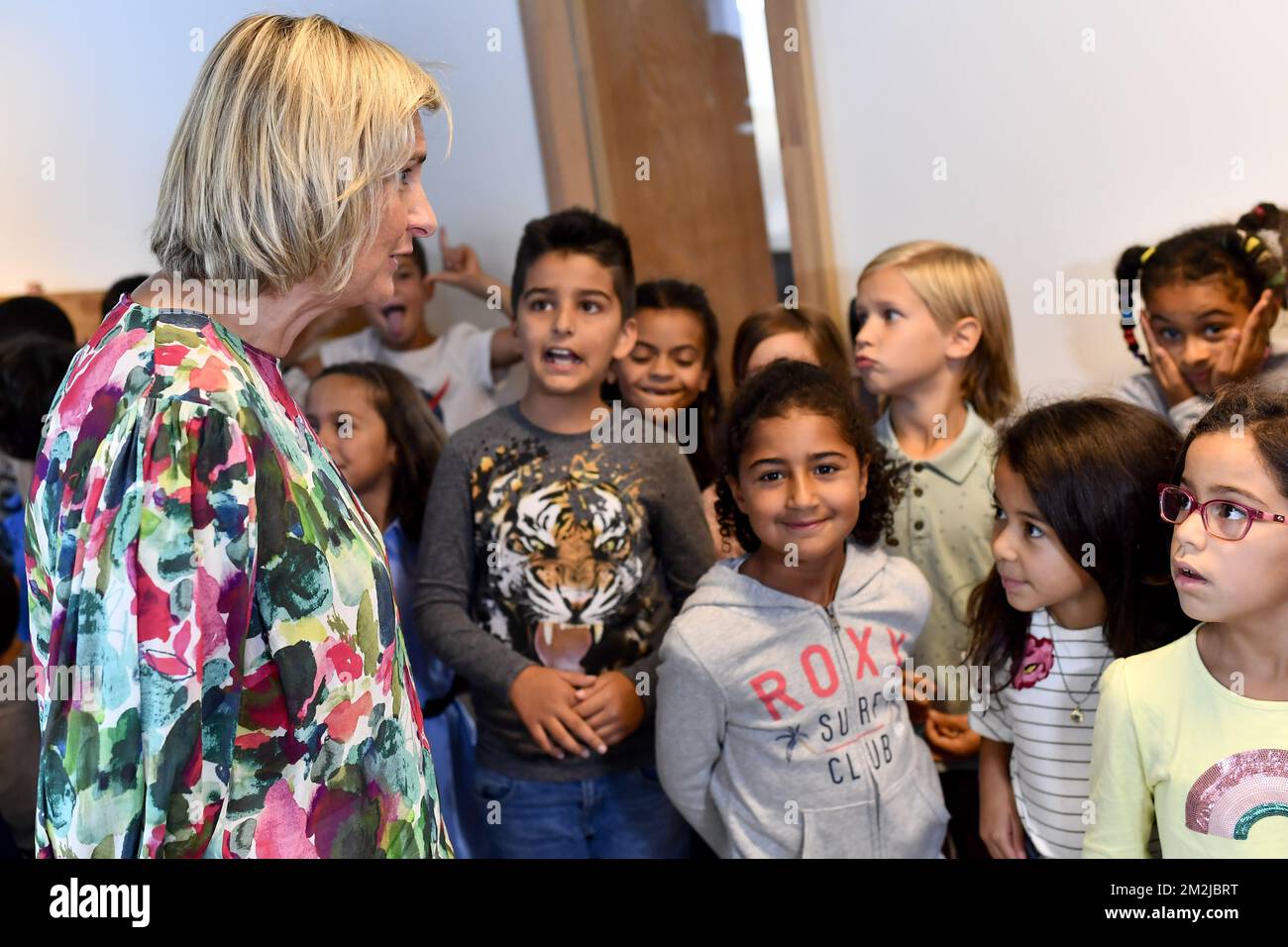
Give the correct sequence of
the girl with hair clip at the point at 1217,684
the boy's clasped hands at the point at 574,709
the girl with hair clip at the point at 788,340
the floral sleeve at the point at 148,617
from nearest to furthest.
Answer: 1. the floral sleeve at the point at 148,617
2. the girl with hair clip at the point at 1217,684
3. the boy's clasped hands at the point at 574,709
4. the girl with hair clip at the point at 788,340

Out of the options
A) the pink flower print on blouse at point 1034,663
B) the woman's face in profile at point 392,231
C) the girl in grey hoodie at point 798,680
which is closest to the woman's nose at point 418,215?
the woman's face in profile at point 392,231

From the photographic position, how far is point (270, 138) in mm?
1115

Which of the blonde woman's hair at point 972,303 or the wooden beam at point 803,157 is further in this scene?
the wooden beam at point 803,157

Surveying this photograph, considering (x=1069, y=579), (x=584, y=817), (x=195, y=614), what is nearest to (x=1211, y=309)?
(x=1069, y=579)

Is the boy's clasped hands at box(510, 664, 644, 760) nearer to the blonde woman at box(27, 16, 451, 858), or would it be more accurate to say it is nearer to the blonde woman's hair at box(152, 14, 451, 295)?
the blonde woman at box(27, 16, 451, 858)

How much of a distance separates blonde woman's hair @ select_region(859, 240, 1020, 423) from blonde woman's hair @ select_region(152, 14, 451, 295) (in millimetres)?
1242

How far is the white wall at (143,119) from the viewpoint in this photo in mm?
2691

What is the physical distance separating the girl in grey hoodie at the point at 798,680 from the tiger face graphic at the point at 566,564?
208 millimetres

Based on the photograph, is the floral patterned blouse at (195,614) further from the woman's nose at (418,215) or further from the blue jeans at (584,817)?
the blue jeans at (584,817)

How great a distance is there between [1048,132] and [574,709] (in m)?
1.51

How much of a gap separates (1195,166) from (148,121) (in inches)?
89.8

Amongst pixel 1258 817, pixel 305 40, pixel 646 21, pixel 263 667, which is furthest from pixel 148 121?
pixel 1258 817

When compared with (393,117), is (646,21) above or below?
above
